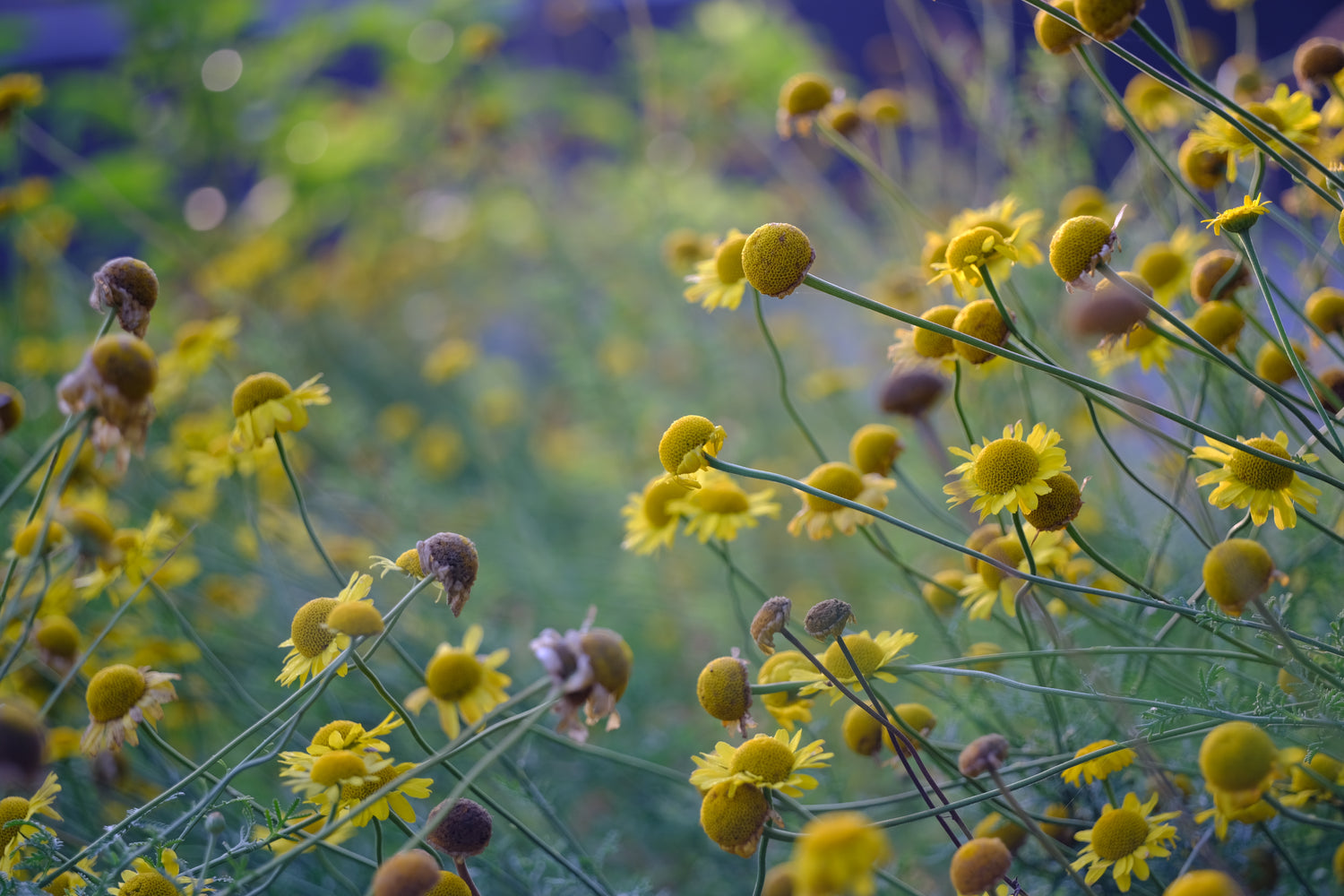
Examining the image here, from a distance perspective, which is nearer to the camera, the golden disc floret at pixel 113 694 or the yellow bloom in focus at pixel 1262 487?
the yellow bloom in focus at pixel 1262 487

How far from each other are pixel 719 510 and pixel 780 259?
27cm

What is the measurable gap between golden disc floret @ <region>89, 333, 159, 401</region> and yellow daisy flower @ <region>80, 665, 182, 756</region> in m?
0.29

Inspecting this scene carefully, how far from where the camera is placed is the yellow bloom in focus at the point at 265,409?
91 centimetres

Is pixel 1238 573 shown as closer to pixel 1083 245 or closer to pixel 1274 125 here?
pixel 1083 245

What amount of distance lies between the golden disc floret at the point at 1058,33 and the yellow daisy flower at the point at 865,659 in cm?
53

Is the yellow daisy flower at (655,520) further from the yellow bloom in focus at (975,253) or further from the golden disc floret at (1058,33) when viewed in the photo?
the golden disc floret at (1058,33)

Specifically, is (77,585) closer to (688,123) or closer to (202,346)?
(202,346)

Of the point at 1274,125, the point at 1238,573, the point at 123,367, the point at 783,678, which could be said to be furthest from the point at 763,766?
the point at 1274,125

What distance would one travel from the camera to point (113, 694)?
0.83 meters

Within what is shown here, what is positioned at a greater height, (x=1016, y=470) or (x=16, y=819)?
(x=1016, y=470)

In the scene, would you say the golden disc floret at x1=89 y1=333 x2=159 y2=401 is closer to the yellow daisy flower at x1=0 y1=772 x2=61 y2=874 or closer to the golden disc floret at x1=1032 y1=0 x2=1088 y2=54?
the yellow daisy flower at x1=0 y1=772 x2=61 y2=874

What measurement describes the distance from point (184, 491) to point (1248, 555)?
6.42 ft

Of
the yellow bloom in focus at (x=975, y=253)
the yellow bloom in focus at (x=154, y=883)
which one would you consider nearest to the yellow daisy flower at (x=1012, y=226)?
the yellow bloom in focus at (x=975, y=253)

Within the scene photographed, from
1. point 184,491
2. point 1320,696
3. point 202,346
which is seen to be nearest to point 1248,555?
point 1320,696
